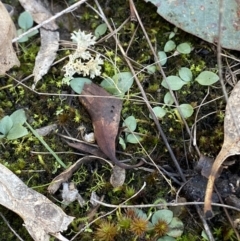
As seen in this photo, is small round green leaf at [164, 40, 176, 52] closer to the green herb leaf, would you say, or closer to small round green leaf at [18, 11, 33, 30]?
the green herb leaf

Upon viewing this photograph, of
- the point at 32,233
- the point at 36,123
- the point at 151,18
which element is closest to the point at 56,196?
the point at 32,233

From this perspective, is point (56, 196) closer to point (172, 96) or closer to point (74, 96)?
point (74, 96)

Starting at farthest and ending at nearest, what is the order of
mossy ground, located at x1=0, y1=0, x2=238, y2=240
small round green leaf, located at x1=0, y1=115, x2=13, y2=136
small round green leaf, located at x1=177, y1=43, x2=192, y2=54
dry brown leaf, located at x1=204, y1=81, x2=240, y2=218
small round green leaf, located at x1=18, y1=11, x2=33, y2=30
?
small round green leaf, located at x1=18, y1=11, x2=33, y2=30 → small round green leaf, located at x1=177, y1=43, x2=192, y2=54 → small round green leaf, located at x1=0, y1=115, x2=13, y2=136 → mossy ground, located at x1=0, y1=0, x2=238, y2=240 → dry brown leaf, located at x1=204, y1=81, x2=240, y2=218

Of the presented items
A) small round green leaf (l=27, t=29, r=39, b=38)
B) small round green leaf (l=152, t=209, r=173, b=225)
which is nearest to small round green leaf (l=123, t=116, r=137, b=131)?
small round green leaf (l=152, t=209, r=173, b=225)

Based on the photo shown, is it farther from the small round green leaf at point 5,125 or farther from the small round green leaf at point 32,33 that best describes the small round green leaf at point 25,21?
the small round green leaf at point 5,125

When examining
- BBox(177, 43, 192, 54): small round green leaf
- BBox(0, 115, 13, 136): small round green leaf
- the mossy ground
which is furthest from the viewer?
BBox(177, 43, 192, 54): small round green leaf

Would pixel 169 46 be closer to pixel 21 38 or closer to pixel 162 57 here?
pixel 162 57

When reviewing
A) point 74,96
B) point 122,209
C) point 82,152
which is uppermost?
point 74,96
